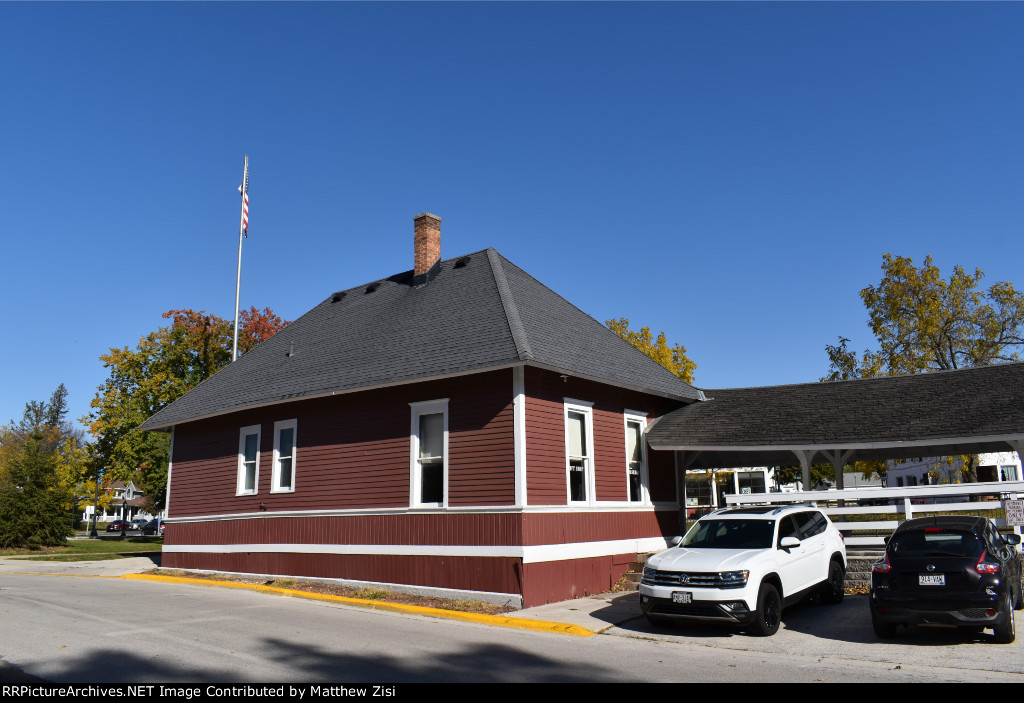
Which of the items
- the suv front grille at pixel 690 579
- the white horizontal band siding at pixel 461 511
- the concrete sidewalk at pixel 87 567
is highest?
the white horizontal band siding at pixel 461 511

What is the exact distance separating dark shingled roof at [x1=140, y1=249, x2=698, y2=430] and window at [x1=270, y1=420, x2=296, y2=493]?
873 mm

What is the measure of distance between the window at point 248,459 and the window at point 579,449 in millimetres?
8841

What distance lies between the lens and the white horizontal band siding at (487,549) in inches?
543

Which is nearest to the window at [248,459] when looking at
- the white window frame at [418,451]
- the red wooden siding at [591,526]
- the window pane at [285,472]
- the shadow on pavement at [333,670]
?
the window pane at [285,472]

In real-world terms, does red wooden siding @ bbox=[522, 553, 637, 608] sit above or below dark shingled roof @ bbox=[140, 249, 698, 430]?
below

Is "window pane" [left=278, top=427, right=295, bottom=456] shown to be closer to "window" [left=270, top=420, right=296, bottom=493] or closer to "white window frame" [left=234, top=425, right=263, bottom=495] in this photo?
"window" [left=270, top=420, right=296, bottom=493]

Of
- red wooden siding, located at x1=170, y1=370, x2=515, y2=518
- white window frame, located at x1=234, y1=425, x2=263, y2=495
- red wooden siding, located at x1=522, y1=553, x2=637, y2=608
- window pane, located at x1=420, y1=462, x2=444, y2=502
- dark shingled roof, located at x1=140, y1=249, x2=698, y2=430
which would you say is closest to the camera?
red wooden siding, located at x1=522, y1=553, x2=637, y2=608

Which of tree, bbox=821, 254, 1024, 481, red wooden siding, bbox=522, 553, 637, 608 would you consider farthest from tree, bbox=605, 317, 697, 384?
red wooden siding, bbox=522, 553, 637, 608

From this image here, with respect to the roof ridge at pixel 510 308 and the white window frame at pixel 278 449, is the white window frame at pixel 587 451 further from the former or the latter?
the white window frame at pixel 278 449

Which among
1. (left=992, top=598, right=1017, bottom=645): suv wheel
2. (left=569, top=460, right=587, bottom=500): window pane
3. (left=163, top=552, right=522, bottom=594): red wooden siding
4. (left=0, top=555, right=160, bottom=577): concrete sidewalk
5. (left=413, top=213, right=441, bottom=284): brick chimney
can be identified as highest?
(left=413, top=213, right=441, bottom=284): brick chimney

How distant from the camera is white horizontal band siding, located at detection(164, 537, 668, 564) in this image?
13781 millimetres

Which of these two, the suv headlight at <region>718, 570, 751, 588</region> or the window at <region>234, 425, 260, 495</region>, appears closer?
the suv headlight at <region>718, 570, 751, 588</region>

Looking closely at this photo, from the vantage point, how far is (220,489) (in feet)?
67.0

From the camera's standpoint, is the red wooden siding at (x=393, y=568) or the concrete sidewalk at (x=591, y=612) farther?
the red wooden siding at (x=393, y=568)
